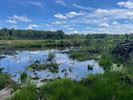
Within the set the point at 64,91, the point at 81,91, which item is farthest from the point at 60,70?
the point at 64,91

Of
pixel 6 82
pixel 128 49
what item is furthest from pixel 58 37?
pixel 6 82

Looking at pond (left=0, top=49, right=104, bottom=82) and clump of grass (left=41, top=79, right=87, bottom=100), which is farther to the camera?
pond (left=0, top=49, right=104, bottom=82)

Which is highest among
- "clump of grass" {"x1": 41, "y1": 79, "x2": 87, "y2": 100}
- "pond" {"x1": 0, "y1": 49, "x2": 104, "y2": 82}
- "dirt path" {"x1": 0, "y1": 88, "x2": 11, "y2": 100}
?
"clump of grass" {"x1": 41, "y1": 79, "x2": 87, "y2": 100}

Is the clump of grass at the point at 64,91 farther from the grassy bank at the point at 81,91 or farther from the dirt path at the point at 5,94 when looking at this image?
the dirt path at the point at 5,94

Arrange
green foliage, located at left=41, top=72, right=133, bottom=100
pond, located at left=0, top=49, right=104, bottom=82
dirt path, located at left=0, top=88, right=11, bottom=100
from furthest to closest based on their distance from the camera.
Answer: pond, located at left=0, top=49, right=104, bottom=82 < dirt path, located at left=0, top=88, right=11, bottom=100 < green foliage, located at left=41, top=72, right=133, bottom=100

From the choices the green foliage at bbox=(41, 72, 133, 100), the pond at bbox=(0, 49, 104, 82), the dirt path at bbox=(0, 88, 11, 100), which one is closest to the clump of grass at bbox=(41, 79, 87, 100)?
the green foliage at bbox=(41, 72, 133, 100)

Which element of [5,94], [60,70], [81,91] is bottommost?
[60,70]

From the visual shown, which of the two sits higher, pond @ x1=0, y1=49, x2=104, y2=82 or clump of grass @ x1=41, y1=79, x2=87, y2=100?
clump of grass @ x1=41, y1=79, x2=87, y2=100

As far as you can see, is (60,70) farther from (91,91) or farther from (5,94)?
(91,91)

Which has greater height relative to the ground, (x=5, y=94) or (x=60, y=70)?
Answer: (x=5, y=94)

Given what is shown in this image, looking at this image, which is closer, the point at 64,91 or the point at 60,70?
the point at 64,91

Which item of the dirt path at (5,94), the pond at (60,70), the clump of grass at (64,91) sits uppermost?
the clump of grass at (64,91)

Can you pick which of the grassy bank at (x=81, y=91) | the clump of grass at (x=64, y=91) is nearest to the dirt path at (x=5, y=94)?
the grassy bank at (x=81, y=91)

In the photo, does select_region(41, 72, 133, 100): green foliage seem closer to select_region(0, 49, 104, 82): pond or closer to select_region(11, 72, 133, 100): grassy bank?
select_region(11, 72, 133, 100): grassy bank
